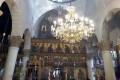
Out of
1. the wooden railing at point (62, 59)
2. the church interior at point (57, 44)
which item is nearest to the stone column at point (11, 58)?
the church interior at point (57, 44)

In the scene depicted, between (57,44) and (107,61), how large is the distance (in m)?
6.47

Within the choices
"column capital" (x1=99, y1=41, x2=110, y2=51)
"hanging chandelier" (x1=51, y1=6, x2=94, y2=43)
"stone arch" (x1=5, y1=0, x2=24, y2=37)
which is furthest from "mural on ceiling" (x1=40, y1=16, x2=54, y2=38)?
"hanging chandelier" (x1=51, y1=6, x2=94, y2=43)

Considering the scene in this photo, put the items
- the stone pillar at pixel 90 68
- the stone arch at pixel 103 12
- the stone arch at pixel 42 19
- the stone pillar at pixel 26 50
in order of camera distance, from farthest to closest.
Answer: the stone arch at pixel 42 19, the stone pillar at pixel 90 68, the stone pillar at pixel 26 50, the stone arch at pixel 103 12

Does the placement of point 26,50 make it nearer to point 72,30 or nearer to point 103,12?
point 72,30

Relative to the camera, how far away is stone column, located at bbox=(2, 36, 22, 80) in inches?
383

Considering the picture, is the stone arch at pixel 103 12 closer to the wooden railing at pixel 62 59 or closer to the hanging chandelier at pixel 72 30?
the hanging chandelier at pixel 72 30

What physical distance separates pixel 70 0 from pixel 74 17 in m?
8.77

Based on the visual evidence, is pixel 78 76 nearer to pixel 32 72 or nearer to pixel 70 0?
pixel 32 72

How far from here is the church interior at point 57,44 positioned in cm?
1043

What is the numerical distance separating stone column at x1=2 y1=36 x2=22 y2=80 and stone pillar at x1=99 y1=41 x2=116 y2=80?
18.2 ft

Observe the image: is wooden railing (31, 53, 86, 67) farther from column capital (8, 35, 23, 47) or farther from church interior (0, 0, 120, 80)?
column capital (8, 35, 23, 47)

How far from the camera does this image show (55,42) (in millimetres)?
16000

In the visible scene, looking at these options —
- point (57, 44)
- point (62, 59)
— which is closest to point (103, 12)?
point (62, 59)

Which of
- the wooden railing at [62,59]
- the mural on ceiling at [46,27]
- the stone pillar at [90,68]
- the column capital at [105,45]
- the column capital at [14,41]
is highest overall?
the mural on ceiling at [46,27]
